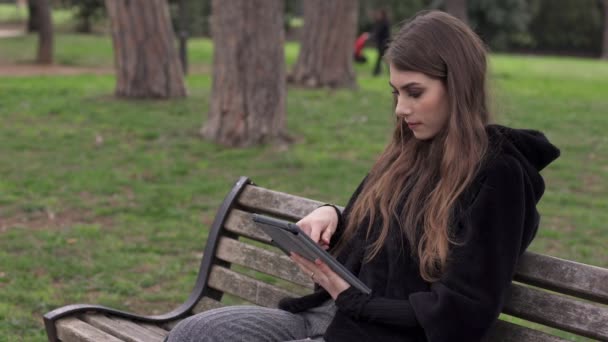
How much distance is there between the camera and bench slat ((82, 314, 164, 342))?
342cm

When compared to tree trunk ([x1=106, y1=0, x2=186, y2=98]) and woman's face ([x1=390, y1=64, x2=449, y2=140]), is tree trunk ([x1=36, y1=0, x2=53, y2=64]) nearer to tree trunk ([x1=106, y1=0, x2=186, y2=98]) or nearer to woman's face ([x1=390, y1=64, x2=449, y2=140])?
tree trunk ([x1=106, y1=0, x2=186, y2=98])

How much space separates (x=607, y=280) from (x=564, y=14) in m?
48.2

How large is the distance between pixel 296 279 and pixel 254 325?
2.01 ft

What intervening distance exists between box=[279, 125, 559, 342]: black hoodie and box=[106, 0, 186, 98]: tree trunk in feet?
31.8

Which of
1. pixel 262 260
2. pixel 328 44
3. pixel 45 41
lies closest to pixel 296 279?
pixel 262 260

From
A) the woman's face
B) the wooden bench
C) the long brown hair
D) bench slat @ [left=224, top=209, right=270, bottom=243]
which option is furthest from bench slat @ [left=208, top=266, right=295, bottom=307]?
the woman's face

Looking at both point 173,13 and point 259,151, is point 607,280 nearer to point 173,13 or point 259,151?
point 259,151

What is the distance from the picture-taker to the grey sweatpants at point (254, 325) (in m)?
2.77

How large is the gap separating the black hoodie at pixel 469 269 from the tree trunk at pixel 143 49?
31.8 feet

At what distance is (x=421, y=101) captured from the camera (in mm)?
2633

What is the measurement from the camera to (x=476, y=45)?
2621mm

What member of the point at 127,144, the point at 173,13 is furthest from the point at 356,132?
the point at 173,13

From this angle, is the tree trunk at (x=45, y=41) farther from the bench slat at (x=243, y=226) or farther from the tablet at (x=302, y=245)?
the tablet at (x=302, y=245)

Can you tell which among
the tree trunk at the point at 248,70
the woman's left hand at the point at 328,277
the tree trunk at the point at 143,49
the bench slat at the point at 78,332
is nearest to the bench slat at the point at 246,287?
the bench slat at the point at 78,332
